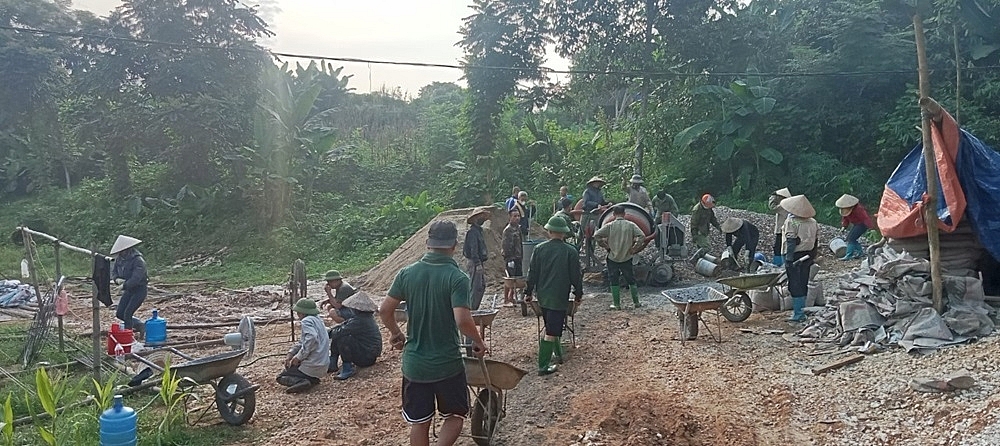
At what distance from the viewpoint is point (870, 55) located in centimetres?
1938

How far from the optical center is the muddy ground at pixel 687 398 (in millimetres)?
5207

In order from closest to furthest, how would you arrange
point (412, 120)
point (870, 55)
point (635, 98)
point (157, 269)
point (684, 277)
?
point (684, 277) → point (157, 269) → point (870, 55) → point (635, 98) → point (412, 120)

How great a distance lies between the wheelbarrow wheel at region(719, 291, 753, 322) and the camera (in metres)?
9.21

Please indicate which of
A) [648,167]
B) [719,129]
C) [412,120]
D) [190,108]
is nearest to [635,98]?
[648,167]

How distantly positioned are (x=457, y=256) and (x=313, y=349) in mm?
6973

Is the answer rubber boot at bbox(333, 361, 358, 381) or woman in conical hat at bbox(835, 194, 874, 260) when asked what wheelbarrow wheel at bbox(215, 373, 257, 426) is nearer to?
rubber boot at bbox(333, 361, 358, 381)

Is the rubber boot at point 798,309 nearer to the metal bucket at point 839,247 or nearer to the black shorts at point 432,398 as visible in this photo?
the metal bucket at point 839,247

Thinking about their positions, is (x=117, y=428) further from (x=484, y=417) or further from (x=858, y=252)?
(x=858, y=252)

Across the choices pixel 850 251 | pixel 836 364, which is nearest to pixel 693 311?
pixel 836 364

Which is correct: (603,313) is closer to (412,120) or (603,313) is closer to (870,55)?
Answer: (870,55)

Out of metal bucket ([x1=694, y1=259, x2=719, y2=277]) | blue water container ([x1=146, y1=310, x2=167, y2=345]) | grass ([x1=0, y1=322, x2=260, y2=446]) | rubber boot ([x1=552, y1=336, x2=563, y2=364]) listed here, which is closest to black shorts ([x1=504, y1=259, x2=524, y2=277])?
metal bucket ([x1=694, y1=259, x2=719, y2=277])

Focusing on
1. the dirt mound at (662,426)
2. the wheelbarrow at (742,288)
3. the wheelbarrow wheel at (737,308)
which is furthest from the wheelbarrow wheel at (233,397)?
the wheelbarrow wheel at (737,308)

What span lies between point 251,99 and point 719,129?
13.7 meters

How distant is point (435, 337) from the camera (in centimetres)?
429
